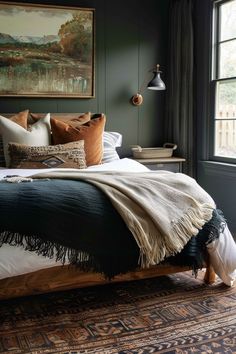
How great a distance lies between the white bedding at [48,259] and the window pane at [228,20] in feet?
5.28

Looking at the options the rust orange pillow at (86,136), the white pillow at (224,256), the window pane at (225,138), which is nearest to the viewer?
the white pillow at (224,256)

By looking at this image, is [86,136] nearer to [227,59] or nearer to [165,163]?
[165,163]

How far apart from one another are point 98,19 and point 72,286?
3.09 meters

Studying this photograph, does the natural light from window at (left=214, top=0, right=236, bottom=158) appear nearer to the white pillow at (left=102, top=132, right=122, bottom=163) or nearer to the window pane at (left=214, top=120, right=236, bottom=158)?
the window pane at (left=214, top=120, right=236, bottom=158)

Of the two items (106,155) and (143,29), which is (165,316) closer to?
(106,155)

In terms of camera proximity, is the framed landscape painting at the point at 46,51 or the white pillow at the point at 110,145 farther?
the framed landscape painting at the point at 46,51

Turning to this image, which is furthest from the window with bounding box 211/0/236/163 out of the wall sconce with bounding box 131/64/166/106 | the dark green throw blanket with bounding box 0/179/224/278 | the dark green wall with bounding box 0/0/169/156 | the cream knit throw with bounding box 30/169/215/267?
the dark green throw blanket with bounding box 0/179/224/278

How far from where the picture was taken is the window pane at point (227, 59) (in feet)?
12.9

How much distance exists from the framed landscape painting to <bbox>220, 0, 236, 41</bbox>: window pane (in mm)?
1323

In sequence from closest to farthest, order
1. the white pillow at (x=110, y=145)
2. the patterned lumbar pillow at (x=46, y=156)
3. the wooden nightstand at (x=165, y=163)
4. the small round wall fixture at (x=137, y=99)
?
the patterned lumbar pillow at (x=46, y=156) → the white pillow at (x=110, y=145) → the wooden nightstand at (x=165, y=163) → the small round wall fixture at (x=137, y=99)

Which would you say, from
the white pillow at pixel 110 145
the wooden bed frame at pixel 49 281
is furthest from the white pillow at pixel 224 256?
the white pillow at pixel 110 145

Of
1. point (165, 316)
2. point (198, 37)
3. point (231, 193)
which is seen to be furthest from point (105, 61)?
point (165, 316)

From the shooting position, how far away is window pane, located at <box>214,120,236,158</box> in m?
3.99

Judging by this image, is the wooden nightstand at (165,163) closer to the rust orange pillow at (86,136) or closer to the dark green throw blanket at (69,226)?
the rust orange pillow at (86,136)
